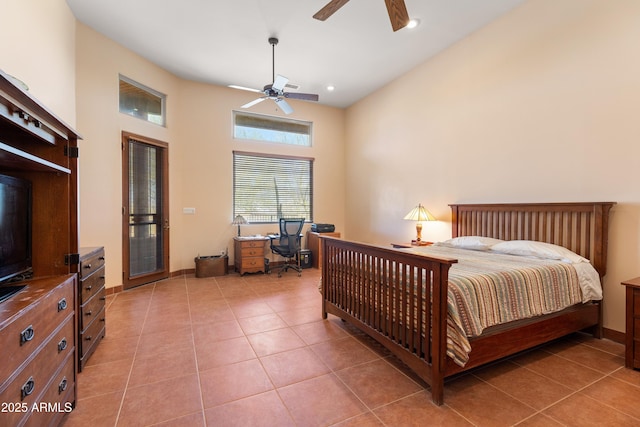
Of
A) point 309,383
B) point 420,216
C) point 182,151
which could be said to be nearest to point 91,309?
point 309,383

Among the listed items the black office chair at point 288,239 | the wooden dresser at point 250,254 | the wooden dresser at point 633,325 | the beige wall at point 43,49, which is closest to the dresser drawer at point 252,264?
the wooden dresser at point 250,254

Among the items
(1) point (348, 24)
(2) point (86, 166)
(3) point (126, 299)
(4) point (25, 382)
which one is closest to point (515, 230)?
(1) point (348, 24)

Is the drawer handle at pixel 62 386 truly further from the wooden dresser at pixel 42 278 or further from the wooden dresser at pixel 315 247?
the wooden dresser at pixel 315 247

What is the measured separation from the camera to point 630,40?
2.49 meters

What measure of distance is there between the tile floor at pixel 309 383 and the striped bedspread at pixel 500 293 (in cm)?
41

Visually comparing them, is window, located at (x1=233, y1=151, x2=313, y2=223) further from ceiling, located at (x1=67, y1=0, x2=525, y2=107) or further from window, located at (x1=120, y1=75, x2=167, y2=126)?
ceiling, located at (x1=67, y1=0, x2=525, y2=107)

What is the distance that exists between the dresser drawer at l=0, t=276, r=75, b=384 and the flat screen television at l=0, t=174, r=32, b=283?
26 cm

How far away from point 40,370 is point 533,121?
4378 mm

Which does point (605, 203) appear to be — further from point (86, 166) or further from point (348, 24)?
point (86, 166)


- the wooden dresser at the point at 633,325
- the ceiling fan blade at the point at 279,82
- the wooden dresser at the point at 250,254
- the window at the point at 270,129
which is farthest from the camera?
the window at the point at 270,129

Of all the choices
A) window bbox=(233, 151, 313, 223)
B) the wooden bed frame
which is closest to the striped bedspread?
the wooden bed frame

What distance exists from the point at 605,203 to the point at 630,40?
4.62ft

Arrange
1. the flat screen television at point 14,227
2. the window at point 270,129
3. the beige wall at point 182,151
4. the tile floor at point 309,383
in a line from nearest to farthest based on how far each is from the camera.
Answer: the flat screen television at point 14,227 < the tile floor at point 309,383 < the beige wall at point 182,151 < the window at point 270,129

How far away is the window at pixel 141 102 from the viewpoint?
422 cm
